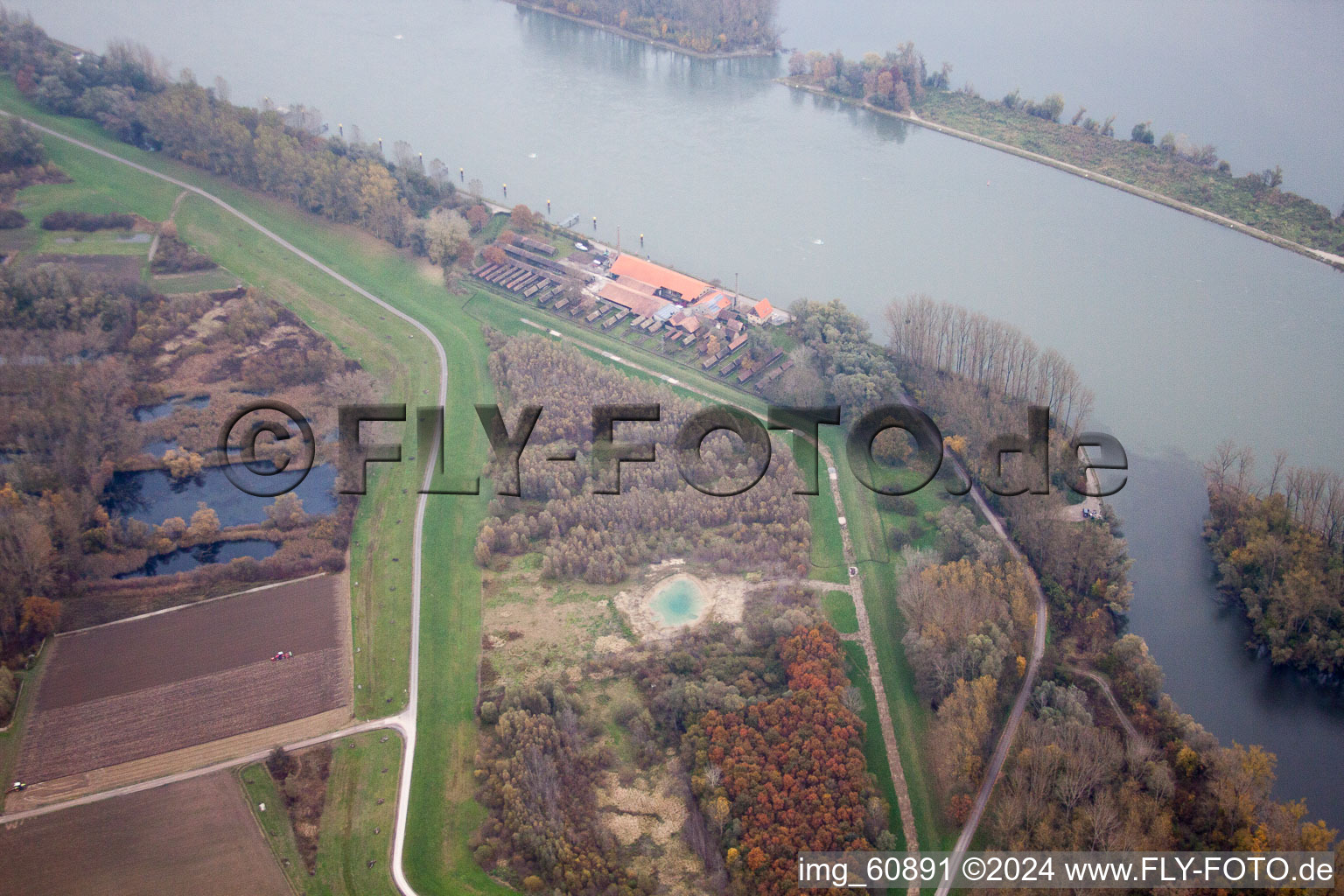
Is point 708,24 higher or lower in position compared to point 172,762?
higher

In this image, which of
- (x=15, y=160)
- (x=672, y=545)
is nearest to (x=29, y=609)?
(x=672, y=545)

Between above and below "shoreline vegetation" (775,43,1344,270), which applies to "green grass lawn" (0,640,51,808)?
below

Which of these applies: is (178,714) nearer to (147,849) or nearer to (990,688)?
(147,849)

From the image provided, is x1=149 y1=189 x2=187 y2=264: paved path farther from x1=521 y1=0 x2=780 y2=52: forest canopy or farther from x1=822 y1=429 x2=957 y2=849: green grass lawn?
x1=822 y1=429 x2=957 y2=849: green grass lawn

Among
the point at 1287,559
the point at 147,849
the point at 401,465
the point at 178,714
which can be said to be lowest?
the point at 147,849

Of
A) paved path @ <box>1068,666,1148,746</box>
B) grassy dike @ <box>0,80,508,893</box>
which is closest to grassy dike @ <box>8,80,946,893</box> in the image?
grassy dike @ <box>0,80,508,893</box>

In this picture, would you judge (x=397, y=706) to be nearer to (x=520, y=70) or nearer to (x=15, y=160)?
(x=15, y=160)

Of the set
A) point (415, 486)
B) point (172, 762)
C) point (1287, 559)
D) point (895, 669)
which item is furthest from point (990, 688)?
point (172, 762)
